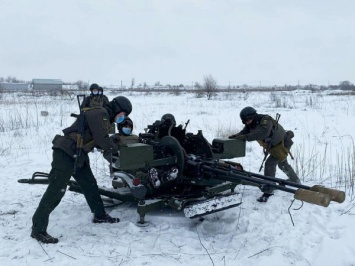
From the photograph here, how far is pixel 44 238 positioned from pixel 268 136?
3883 mm

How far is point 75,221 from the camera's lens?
532 centimetres

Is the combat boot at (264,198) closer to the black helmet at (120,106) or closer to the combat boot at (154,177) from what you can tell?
the combat boot at (154,177)

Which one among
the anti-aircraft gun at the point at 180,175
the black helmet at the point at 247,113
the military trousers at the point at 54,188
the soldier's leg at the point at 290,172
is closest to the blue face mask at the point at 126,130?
the anti-aircraft gun at the point at 180,175

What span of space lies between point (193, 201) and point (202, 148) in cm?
91

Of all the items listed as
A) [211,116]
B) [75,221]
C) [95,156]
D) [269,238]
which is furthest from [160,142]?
[211,116]

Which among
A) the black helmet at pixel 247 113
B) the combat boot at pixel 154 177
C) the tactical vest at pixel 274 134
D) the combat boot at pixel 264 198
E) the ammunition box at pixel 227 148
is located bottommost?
the combat boot at pixel 264 198

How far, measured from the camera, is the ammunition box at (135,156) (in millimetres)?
4922

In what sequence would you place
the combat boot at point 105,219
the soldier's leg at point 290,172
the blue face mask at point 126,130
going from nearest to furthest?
the combat boot at point 105,219 → the blue face mask at point 126,130 → the soldier's leg at point 290,172

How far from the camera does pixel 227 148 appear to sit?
595 cm

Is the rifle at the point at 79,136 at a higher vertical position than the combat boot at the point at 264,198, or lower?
higher

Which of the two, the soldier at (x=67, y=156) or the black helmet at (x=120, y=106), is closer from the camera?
the soldier at (x=67, y=156)

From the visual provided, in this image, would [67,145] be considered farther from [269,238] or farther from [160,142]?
[269,238]

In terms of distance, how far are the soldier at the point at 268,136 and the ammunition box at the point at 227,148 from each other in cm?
16

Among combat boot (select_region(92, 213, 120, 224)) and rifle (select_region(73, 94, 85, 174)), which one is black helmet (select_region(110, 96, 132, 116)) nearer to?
rifle (select_region(73, 94, 85, 174))
